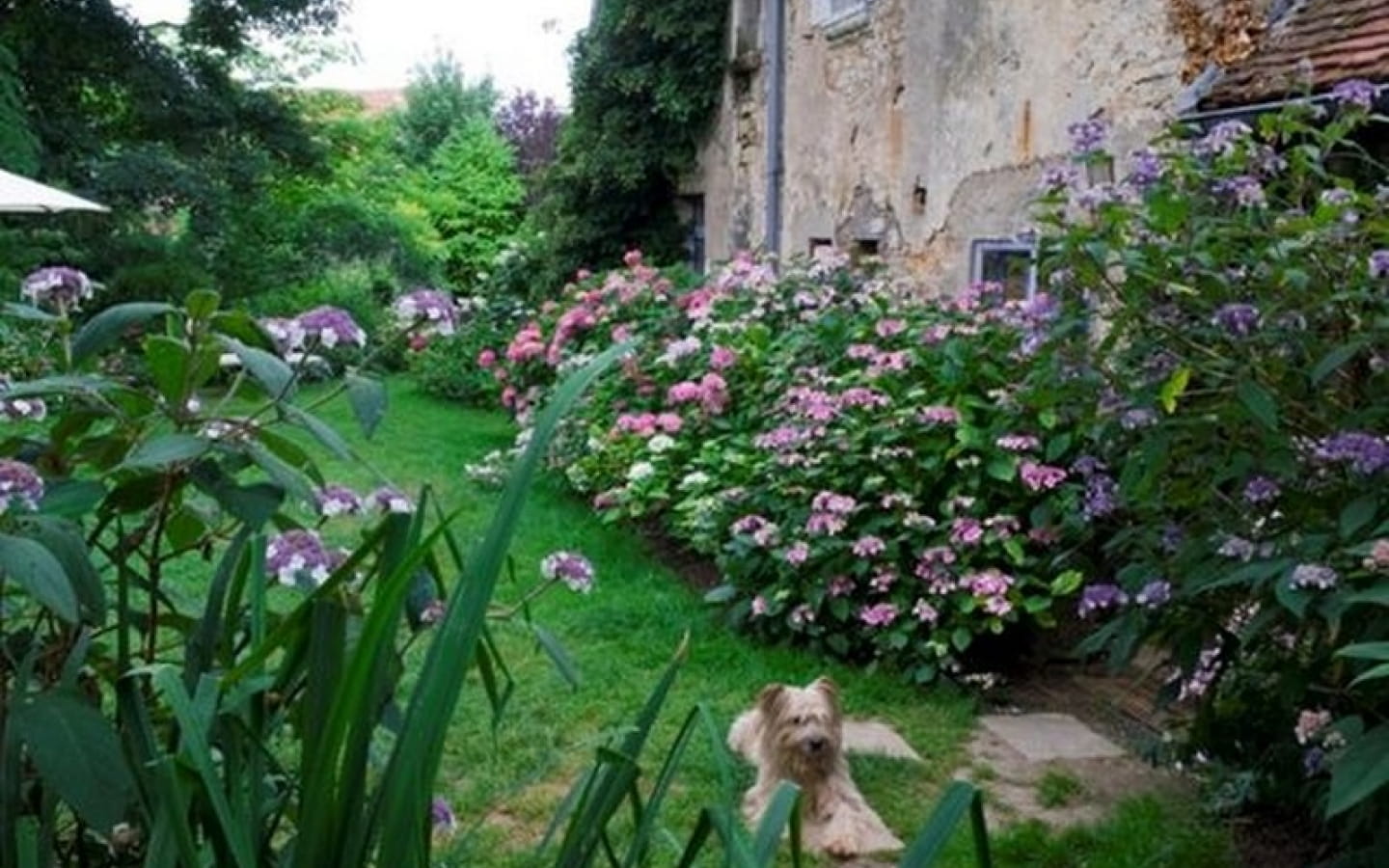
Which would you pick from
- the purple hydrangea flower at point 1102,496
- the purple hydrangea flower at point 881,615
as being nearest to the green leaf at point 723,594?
A: the purple hydrangea flower at point 881,615

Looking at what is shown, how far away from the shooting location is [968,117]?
25.1 feet

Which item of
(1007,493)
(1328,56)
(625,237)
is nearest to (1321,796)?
(1007,493)

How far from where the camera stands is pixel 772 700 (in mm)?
3688

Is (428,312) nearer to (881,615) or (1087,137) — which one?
(1087,137)

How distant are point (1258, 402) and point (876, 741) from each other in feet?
7.29

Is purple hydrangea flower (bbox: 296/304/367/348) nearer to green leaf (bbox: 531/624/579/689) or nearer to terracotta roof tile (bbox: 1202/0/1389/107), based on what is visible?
green leaf (bbox: 531/624/579/689)

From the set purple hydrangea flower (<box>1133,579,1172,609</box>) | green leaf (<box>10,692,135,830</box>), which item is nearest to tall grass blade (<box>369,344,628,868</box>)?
green leaf (<box>10,692,135,830</box>)

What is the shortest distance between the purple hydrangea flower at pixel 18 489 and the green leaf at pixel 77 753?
20cm

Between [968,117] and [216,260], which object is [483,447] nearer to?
[968,117]

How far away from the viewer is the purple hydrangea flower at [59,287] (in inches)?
74.3

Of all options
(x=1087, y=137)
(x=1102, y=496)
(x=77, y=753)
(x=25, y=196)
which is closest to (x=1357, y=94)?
(x=1087, y=137)

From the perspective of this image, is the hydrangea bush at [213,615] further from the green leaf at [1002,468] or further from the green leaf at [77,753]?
the green leaf at [1002,468]

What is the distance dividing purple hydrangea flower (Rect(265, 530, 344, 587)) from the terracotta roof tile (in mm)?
3690

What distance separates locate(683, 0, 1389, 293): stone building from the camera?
226 inches
